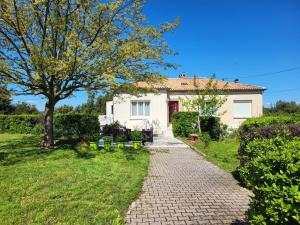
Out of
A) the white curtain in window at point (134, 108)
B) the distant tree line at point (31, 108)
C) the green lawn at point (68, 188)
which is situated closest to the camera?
the green lawn at point (68, 188)

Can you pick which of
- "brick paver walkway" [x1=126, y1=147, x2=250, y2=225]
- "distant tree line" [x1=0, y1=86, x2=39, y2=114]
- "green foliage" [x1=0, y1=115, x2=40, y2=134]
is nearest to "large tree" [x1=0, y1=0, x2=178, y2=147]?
"brick paver walkway" [x1=126, y1=147, x2=250, y2=225]

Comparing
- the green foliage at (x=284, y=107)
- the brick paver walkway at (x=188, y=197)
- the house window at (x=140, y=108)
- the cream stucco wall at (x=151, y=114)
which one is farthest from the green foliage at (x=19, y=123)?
the green foliage at (x=284, y=107)

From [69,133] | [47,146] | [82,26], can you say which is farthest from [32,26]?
[69,133]

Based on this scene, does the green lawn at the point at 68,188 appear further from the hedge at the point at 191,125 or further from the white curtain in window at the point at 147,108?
the white curtain in window at the point at 147,108

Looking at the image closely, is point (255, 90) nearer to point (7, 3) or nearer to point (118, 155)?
point (118, 155)

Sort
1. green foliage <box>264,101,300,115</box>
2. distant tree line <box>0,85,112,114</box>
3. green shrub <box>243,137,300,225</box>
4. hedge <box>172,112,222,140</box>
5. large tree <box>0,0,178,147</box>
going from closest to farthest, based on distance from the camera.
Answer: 1. green shrub <box>243,137,300,225</box>
2. large tree <box>0,0,178,147</box>
3. hedge <box>172,112,222,140</box>
4. distant tree line <box>0,85,112,114</box>
5. green foliage <box>264,101,300,115</box>

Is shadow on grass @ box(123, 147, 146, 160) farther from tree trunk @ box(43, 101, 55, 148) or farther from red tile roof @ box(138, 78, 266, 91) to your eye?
red tile roof @ box(138, 78, 266, 91)

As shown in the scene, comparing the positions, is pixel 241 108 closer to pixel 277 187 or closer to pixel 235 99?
pixel 235 99

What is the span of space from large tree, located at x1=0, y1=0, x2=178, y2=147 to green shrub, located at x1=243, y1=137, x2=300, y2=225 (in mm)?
8105

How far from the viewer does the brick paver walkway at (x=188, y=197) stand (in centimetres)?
538

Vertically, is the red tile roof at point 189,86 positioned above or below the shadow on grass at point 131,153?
above

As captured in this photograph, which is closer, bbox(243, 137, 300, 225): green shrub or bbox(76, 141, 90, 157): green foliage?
bbox(243, 137, 300, 225): green shrub

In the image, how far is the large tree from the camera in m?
11.1

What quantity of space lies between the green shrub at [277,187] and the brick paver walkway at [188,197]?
6.04 feet
